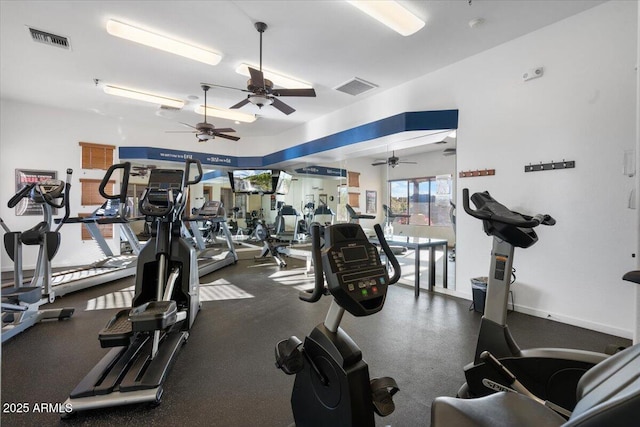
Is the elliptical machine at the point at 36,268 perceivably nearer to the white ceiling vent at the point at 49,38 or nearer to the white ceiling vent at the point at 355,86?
the white ceiling vent at the point at 49,38

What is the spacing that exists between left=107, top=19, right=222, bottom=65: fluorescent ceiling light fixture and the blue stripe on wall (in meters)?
2.78

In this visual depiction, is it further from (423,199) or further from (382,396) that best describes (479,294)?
(382,396)

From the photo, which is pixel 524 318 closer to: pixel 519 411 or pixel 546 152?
pixel 546 152

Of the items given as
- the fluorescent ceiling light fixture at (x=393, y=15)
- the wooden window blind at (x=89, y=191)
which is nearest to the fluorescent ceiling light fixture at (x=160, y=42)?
the fluorescent ceiling light fixture at (x=393, y=15)

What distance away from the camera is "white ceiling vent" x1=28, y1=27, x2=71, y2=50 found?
3934 mm

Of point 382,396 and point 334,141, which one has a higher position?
point 334,141

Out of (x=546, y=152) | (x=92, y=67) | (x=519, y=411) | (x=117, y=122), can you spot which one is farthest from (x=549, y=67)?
(x=117, y=122)

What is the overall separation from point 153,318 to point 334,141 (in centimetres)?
516

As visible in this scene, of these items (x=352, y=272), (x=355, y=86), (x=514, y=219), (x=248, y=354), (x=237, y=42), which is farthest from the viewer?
(x=355, y=86)

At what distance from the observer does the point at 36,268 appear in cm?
364

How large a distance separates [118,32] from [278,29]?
2102 millimetres

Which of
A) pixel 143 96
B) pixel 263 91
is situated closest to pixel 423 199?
pixel 263 91

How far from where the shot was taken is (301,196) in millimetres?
10664

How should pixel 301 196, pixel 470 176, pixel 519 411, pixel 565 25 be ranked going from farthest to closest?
pixel 301 196 → pixel 470 176 → pixel 565 25 → pixel 519 411
